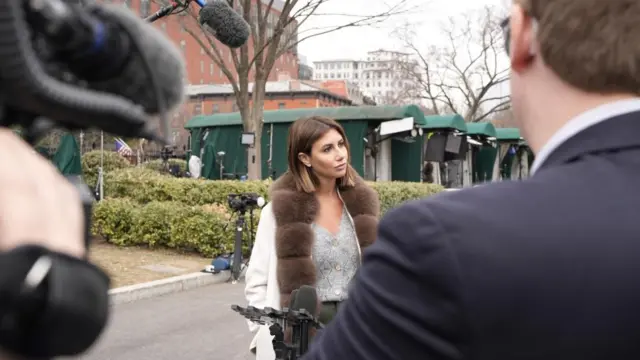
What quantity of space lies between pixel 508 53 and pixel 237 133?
21822 mm

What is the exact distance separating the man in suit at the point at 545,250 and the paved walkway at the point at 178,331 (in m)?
5.24

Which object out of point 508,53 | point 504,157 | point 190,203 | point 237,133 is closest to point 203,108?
point 504,157

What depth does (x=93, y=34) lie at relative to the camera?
742mm

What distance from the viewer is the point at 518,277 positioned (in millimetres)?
955

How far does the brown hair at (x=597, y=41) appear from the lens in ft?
3.56

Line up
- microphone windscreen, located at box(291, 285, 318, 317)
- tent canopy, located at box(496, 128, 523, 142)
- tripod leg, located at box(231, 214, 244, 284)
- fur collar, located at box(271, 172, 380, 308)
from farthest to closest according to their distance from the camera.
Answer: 1. tent canopy, located at box(496, 128, 523, 142)
2. tripod leg, located at box(231, 214, 244, 284)
3. fur collar, located at box(271, 172, 380, 308)
4. microphone windscreen, located at box(291, 285, 318, 317)

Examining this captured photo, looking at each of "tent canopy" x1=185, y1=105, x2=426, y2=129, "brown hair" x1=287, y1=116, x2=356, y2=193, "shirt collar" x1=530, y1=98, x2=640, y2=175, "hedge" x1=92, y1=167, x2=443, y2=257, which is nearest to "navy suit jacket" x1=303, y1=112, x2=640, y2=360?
"shirt collar" x1=530, y1=98, x2=640, y2=175

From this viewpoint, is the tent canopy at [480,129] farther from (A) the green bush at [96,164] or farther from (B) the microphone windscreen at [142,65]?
(B) the microphone windscreen at [142,65]

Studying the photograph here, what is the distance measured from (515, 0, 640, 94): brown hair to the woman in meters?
2.31

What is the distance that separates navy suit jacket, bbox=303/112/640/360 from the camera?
0.95 m

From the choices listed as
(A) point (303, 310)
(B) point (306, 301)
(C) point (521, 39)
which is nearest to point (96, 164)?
(B) point (306, 301)

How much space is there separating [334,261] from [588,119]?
94.7 inches

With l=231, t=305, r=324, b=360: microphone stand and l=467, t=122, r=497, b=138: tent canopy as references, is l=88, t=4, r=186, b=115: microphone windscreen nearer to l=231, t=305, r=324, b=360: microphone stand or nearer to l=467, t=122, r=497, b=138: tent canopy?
l=231, t=305, r=324, b=360: microphone stand

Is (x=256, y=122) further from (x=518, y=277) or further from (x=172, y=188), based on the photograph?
(x=518, y=277)
